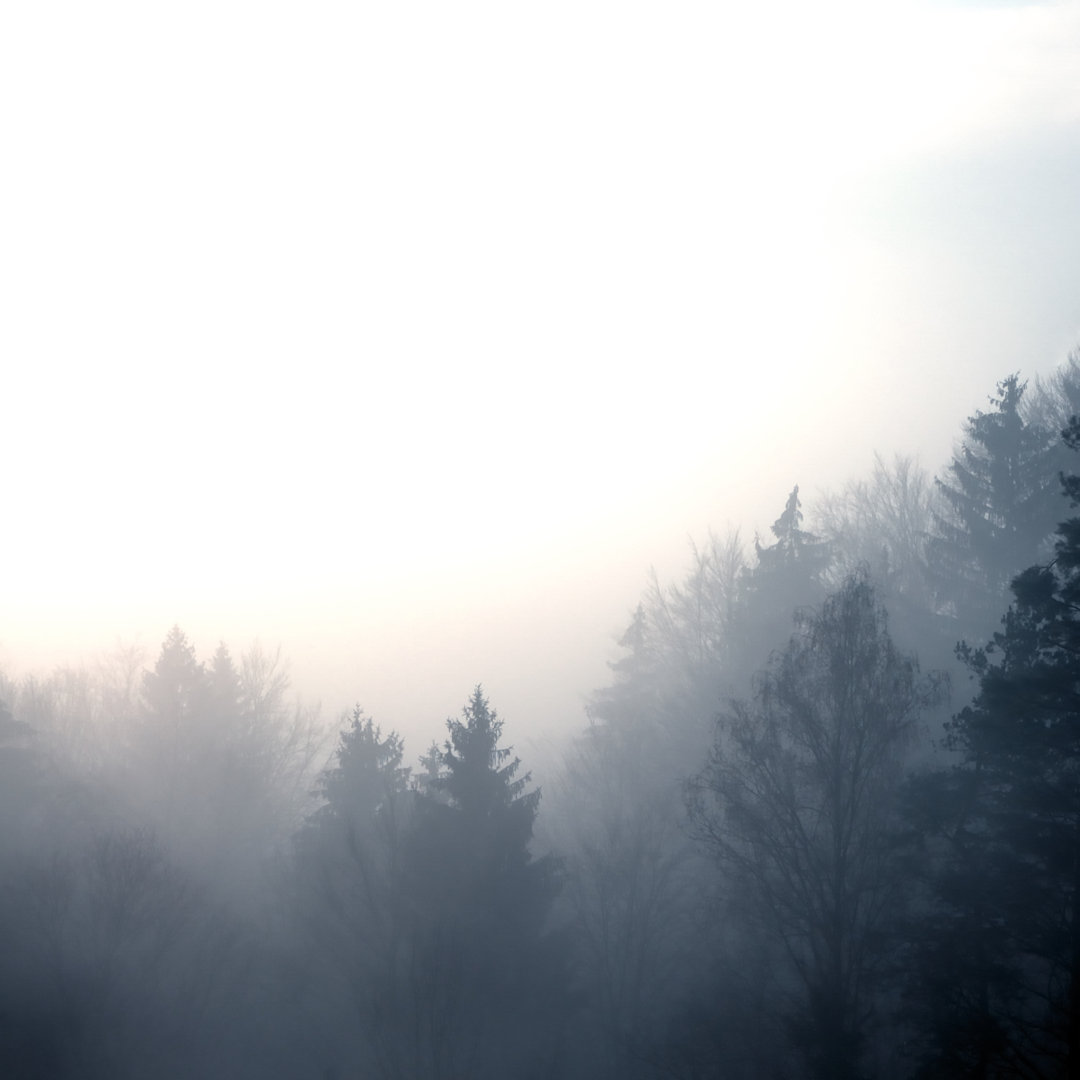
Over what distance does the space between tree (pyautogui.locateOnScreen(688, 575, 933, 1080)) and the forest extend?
85 mm

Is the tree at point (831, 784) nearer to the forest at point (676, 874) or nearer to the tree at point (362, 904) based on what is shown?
the forest at point (676, 874)

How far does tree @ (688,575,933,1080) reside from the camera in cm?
2122

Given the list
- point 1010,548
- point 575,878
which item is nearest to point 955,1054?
point 575,878

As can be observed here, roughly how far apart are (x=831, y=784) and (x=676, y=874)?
16.5 meters

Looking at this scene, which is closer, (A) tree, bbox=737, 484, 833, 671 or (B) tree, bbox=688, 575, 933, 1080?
(B) tree, bbox=688, 575, 933, 1080

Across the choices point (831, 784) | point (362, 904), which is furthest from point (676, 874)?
point (831, 784)

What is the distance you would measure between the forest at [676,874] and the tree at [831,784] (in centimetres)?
9

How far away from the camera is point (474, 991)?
25781 mm

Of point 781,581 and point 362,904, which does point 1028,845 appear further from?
point 781,581

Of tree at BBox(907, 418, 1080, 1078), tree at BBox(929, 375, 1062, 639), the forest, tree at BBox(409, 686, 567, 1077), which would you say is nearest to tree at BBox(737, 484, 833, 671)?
the forest

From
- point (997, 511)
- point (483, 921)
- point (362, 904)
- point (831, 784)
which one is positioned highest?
point (997, 511)

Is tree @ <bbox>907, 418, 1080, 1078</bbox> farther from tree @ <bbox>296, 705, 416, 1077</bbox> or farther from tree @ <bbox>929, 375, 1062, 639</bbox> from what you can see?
tree @ <bbox>929, 375, 1062, 639</bbox>

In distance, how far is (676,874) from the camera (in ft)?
119

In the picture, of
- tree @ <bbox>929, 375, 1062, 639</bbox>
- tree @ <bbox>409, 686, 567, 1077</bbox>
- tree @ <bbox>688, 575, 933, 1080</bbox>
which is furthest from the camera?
tree @ <bbox>929, 375, 1062, 639</bbox>
